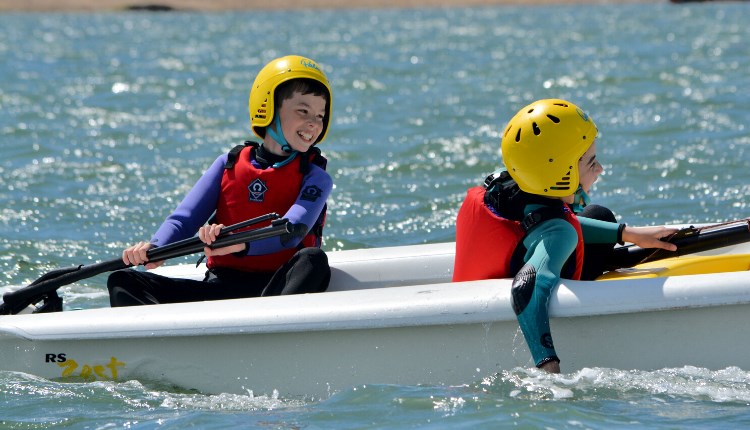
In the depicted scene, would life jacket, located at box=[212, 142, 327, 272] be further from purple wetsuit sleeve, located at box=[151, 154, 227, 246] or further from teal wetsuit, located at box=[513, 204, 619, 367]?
teal wetsuit, located at box=[513, 204, 619, 367]

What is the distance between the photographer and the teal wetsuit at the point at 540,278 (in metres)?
4.06

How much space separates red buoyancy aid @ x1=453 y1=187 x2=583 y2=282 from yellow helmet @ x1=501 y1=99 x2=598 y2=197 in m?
0.14

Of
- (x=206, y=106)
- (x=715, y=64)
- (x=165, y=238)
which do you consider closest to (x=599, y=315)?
(x=165, y=238)

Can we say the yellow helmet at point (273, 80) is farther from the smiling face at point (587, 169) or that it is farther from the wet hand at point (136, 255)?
the smiling face at point (587, 169)

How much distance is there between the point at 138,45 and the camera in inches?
911

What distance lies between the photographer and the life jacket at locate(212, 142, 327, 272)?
4.87m

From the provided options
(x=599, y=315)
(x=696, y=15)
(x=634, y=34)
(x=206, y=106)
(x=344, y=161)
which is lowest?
(x=599, y=315)

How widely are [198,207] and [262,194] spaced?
0.89 feet

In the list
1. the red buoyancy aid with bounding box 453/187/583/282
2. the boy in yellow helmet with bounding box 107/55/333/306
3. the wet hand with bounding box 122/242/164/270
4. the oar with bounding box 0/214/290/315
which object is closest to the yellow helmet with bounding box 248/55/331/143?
the boy in yellow helmet with bounding box 107/55/333/306

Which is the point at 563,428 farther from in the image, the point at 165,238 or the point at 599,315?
the point at 165,238

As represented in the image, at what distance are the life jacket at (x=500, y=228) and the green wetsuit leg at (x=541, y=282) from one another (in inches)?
3.7

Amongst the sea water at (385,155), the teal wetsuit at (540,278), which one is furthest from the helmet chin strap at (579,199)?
the sea water at (385,155)

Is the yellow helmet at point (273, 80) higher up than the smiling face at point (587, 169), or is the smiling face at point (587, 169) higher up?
the yellow helmet at point (273, 80)

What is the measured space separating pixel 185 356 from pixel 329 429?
2.26 feet
